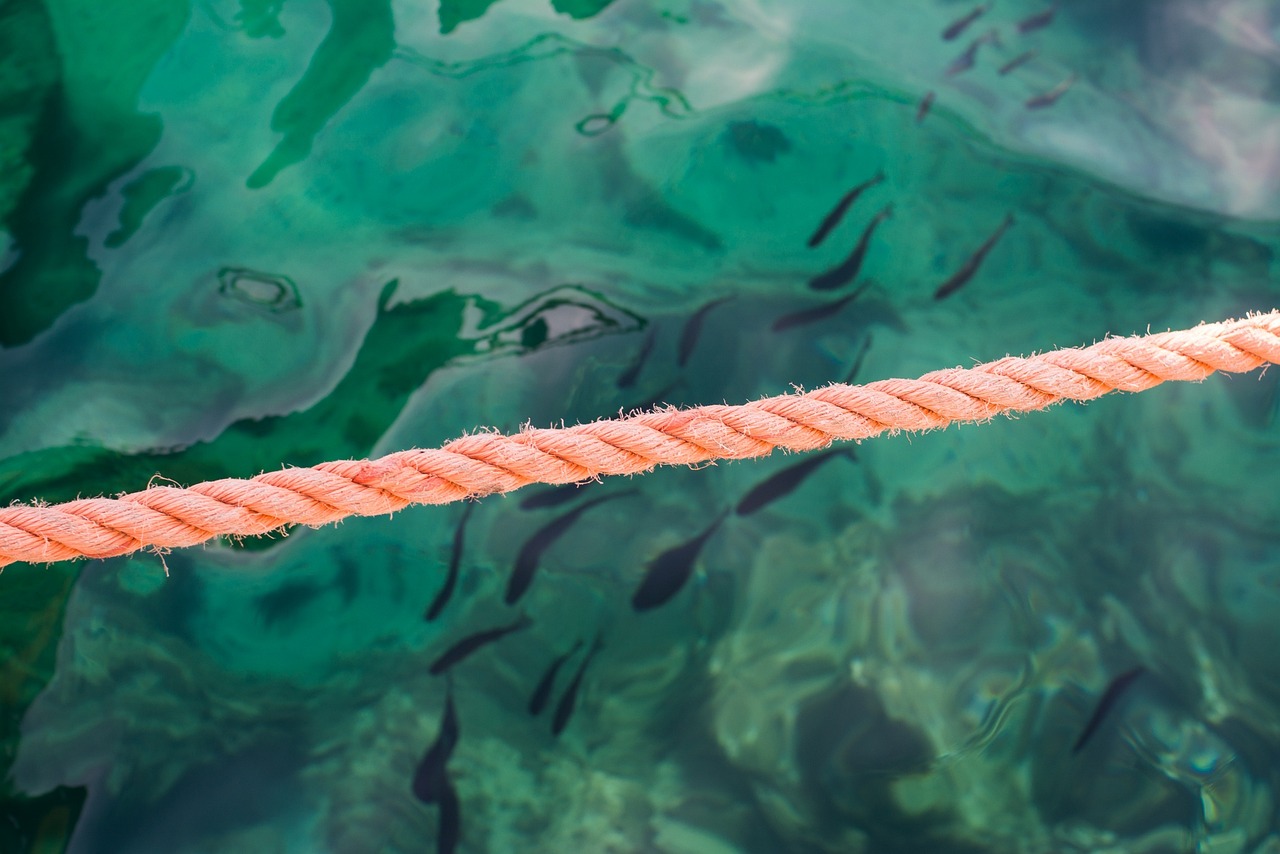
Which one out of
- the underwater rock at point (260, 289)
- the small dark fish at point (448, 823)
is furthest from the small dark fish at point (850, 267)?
the small dark fish at point (448, 823)

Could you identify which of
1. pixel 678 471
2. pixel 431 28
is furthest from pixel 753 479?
pixel 431 28

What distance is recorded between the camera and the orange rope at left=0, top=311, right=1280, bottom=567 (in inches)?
39.1

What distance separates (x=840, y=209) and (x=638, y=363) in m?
0.41

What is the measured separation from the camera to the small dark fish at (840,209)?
136 centimetres

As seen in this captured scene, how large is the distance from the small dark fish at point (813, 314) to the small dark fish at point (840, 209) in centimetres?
10

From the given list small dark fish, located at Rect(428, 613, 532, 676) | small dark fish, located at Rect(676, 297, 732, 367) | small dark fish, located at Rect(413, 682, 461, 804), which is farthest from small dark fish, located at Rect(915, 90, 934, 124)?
small dark fish, located at Rect(413, 682, 461, 804)

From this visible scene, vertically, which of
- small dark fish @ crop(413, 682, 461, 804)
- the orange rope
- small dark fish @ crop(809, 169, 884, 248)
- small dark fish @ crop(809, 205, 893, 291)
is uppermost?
small dark fish @ crop(809, 169, 884, 248)

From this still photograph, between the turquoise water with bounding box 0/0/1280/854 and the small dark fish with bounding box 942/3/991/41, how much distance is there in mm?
12

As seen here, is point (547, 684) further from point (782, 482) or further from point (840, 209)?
point (840, 209)

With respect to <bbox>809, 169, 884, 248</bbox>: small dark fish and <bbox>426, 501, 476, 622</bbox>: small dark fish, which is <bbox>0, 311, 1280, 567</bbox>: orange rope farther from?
<bbox>809, 169, 884, 248</bbox>: small dark fish

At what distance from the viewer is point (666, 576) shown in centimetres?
123

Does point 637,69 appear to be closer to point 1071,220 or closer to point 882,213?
point 882,213

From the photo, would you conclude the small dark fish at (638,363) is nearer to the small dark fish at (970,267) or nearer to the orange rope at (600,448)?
the orange rope at (600,448)

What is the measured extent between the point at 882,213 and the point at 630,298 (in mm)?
428
